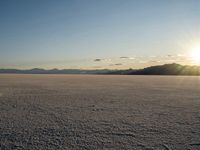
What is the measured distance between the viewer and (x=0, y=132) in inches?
135

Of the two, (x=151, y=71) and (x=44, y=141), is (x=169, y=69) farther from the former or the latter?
(x=44, y=141)

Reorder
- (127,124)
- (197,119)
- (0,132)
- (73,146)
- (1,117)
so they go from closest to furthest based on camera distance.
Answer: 1. (73,146)
2. (0,132)
3. (127,124)
4. (197,119)
5. (1,117)

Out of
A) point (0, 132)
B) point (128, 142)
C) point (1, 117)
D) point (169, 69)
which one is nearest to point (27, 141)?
point (0, 132)

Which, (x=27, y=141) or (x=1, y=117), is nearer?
(x=27, y=141)

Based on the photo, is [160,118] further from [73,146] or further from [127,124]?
[73,146]

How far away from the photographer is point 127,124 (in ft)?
13.0

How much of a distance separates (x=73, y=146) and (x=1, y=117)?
265 cm

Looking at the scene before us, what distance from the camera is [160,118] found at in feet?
14.4

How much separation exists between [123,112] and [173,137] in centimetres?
206

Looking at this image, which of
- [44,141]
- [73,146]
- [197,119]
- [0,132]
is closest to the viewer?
[73,146]

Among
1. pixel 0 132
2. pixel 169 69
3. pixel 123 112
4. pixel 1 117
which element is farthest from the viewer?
pixel 169 69

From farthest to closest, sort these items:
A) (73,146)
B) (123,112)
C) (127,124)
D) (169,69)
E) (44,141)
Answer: (169,69) → (123,112) → (127,124) → (44,141) → (73,146)

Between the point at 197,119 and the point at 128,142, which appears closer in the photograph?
the point at 128,142

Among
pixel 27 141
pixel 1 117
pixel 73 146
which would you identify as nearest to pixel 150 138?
pixel 73 146
